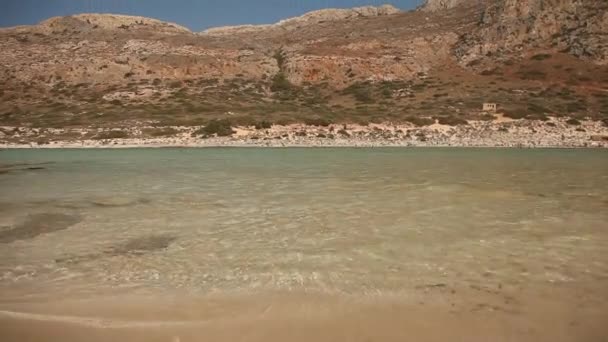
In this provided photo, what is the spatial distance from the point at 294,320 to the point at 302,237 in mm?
2607

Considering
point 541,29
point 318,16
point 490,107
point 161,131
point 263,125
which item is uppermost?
point 318,16

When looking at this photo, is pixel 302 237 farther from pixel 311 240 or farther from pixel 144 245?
pixel 144 245

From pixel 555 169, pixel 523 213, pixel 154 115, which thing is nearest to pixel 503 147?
pixel 555 169

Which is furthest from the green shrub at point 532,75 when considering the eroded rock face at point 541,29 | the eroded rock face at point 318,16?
the eroded rock face at point 318,16

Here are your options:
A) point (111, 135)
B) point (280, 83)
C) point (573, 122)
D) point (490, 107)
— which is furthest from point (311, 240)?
point (280, 83)

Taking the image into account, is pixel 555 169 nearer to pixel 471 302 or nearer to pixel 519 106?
pixel 471 302

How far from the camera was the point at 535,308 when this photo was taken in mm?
3822

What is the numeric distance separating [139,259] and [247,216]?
2603 mm

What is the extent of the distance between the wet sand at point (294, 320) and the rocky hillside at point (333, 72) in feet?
118

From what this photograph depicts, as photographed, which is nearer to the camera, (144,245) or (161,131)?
(144,245)

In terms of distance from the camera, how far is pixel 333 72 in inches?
2569

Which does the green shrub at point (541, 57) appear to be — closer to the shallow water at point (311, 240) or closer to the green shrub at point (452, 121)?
the green shrub at point (452, 121)

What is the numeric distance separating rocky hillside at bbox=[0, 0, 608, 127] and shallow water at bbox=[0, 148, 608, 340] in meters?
29.8

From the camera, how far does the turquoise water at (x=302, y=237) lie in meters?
4.56
